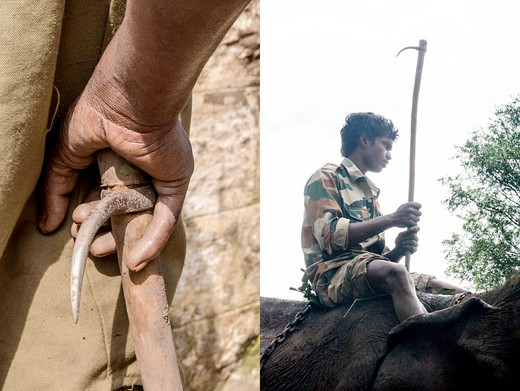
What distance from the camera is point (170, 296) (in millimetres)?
718

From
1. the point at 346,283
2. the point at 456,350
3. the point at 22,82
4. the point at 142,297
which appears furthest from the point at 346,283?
the point at 22,82

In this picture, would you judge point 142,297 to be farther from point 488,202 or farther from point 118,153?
point 488,202

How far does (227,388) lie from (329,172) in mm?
419

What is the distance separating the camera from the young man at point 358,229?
1.04 meters

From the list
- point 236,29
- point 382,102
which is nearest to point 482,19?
point 382,102

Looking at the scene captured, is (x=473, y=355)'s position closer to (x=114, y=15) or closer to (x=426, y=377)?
(x=426, y=377)

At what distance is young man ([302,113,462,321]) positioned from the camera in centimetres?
104

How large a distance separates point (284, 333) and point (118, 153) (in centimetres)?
68

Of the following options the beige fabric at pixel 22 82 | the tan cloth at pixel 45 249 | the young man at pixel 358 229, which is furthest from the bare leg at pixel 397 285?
the beige fabric at pixel 22 82

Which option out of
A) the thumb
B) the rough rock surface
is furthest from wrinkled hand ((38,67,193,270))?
the rough rock surface

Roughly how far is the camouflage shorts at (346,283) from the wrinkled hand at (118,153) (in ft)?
1.79

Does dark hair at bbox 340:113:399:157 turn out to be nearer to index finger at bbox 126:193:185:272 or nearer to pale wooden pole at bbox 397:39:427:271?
pale wooden pole at bbox 397:39:427:271

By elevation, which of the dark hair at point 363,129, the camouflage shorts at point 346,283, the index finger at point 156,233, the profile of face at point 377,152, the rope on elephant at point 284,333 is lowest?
the rope on elephant at point 284,333

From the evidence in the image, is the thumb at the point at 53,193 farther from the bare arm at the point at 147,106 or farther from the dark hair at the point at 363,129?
the dark hair at the point at 363,129
